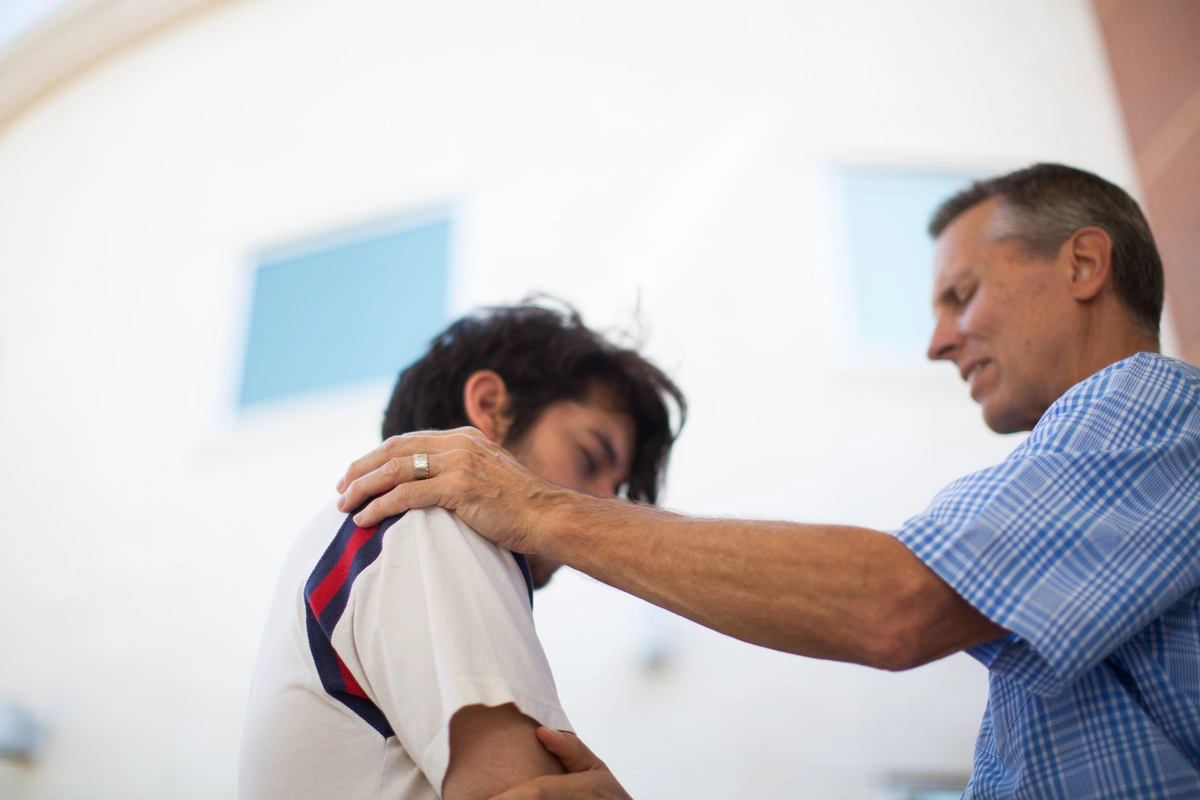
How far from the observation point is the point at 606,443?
183 cm

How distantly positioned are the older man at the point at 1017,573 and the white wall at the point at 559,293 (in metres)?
3.23

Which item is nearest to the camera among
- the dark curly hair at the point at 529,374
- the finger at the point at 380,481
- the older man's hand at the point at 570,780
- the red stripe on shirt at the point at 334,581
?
the older man's hand at the point at 570,780

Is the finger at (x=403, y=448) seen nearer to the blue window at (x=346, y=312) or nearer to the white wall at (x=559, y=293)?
the white wall at (x=559, y=293)

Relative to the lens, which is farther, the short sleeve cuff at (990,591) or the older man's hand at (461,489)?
the older man's hand at (461,489)

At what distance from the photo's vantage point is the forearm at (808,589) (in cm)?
95

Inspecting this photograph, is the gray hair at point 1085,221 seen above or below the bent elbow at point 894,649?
above

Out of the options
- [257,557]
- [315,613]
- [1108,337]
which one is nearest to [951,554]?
[315,613]

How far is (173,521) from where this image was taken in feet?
17.8

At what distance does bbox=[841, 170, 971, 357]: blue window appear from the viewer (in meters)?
5.03

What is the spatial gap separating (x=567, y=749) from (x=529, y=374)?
3.00 ft

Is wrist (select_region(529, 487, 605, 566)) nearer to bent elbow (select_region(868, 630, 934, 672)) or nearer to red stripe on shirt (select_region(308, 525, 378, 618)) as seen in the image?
red stripe on shirt (select_region(308, 525, 378, 618))

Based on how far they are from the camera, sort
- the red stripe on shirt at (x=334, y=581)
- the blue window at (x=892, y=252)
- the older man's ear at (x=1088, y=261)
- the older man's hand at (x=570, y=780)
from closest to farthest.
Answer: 1. the older man's hand at (x=570, y=780)
2. the red stripe on shirt at (x=334, y=581)
3. the older man's ear at (x=1088, y=261)
4. the blue window at (x=892, y=252)

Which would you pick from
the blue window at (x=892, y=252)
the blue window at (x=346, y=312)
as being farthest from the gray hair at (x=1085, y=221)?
the blue window at (x=346, y=312)

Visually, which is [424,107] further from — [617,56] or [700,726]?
[700,726]
